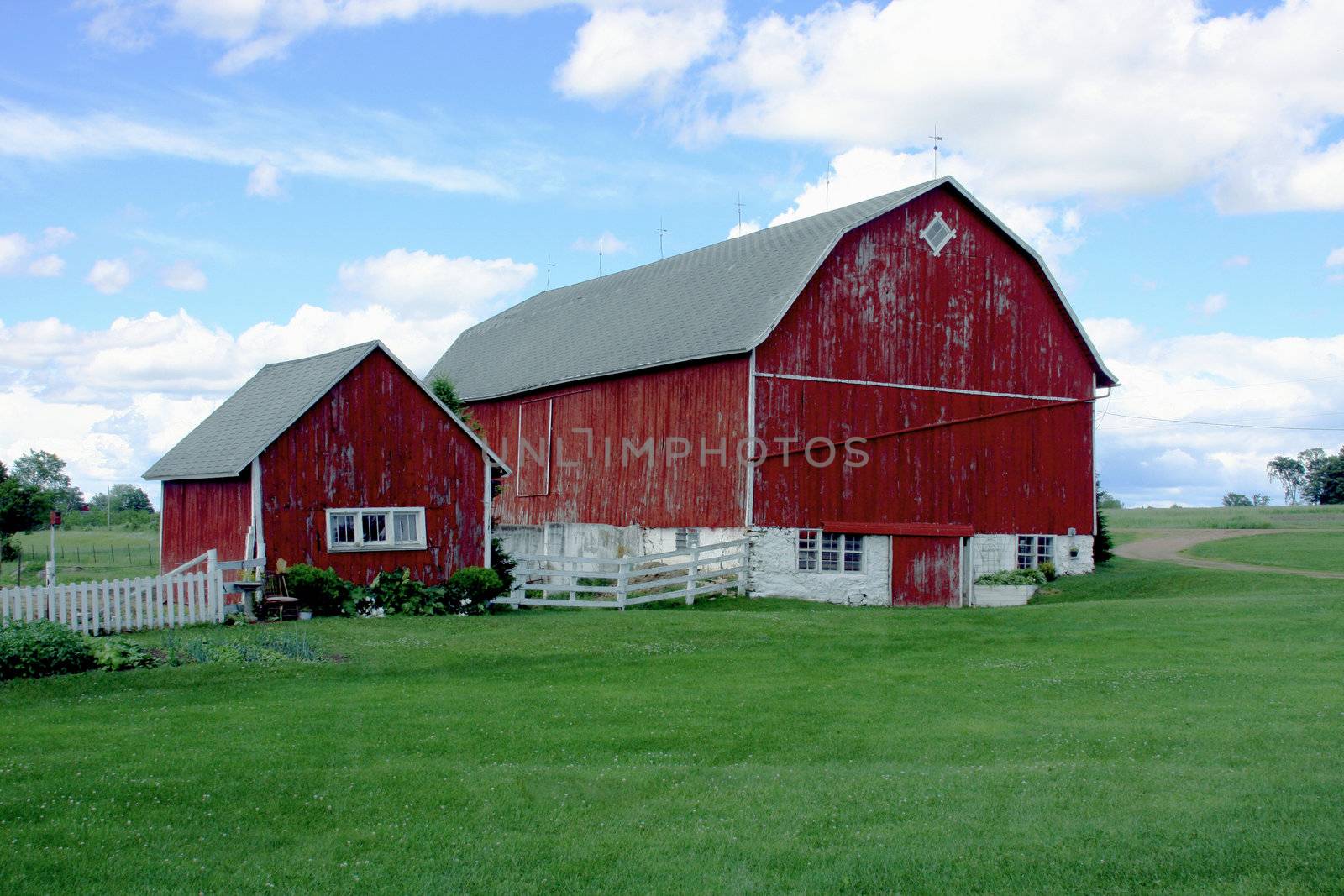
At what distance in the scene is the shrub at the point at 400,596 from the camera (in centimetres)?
2516

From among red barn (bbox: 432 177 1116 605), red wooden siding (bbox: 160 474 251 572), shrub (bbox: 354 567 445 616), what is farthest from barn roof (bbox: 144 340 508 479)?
red barn (bbox: 432 177 1116 605)

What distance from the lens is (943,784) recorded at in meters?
10.6

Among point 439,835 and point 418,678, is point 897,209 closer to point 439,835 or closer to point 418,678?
point 418,678

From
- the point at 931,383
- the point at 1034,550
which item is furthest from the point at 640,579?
the point at 1034,550

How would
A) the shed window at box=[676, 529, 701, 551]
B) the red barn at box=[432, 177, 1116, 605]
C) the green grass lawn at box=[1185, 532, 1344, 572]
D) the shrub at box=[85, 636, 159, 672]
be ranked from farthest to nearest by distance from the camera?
the green grass lawn at box=[1185, 532, 1344, 572], the shed window at box=[676, 529, 701, 551], the red barn at box=[432, 177, 1116, 605], the shrub at box=[85, 636, 159, 672]

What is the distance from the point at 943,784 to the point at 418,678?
8602 mm

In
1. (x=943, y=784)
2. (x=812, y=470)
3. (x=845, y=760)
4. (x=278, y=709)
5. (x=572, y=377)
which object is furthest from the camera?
(x=572, y=377)

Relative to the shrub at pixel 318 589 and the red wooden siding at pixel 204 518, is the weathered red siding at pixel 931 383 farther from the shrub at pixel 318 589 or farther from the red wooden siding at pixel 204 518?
the red wooden siding at pixel 204 518

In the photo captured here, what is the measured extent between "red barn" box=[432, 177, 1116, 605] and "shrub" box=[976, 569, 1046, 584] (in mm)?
388

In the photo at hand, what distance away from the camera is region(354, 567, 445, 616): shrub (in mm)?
25156

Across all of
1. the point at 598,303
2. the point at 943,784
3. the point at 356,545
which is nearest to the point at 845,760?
the point at 943,784

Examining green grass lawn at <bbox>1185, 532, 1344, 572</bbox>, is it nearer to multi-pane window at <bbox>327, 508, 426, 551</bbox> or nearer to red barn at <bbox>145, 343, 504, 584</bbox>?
red barn at <bbox>145, 343, 504, 584</bbox>

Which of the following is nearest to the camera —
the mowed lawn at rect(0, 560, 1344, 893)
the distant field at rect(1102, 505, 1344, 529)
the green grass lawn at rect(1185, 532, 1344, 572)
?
the mowed lawn at rect(0, 560, 1344, 893)

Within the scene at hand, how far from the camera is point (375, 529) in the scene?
2642 cm
